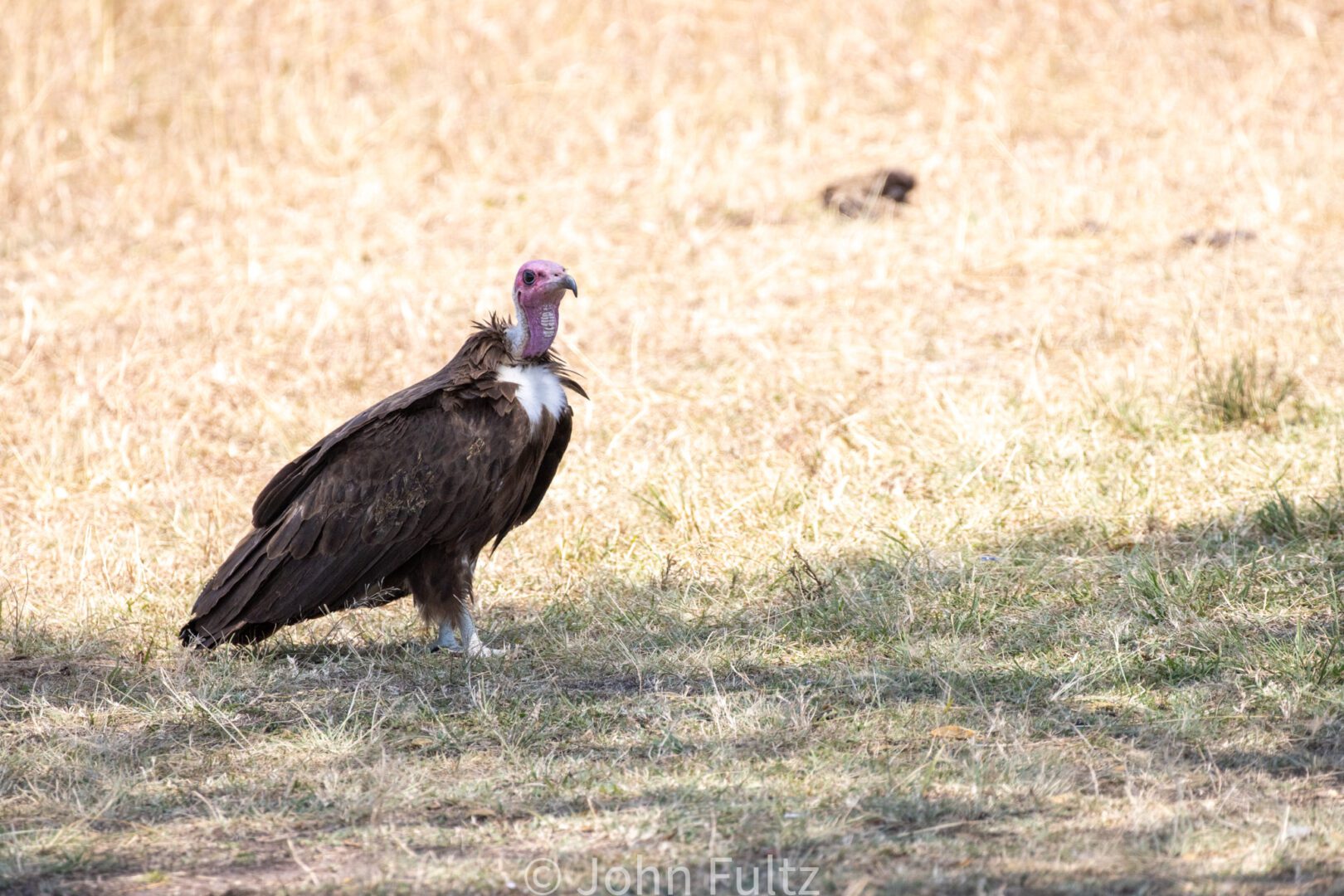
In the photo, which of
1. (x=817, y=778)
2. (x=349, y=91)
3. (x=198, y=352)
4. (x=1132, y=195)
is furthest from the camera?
(x=349, y=91)

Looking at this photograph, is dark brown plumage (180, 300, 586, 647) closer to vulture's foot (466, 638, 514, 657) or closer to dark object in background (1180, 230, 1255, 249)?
vulture's foot (466, 638, 514, 657)

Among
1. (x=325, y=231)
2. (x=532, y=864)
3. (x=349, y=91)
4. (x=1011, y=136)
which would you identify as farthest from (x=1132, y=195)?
(x=532, y=864)

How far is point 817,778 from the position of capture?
3.82 meters

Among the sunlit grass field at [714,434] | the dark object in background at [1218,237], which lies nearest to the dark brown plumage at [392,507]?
the sunlit grass field at [714,434]

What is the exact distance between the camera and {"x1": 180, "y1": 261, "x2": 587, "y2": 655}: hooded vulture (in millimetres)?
5012

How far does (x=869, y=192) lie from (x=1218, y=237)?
239 centimetres

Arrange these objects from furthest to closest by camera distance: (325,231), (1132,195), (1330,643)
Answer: (325,231) < (1132,195) < (1330,643)

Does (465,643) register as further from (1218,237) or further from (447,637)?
(1218,237)

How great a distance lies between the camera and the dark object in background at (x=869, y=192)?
35.3 feet

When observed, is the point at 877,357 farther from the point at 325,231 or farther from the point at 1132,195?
the point at 325,231

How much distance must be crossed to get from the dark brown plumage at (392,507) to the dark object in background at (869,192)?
6009 millimetres

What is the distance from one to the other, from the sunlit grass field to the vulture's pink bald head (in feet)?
3.07

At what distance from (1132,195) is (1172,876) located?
8.02 m

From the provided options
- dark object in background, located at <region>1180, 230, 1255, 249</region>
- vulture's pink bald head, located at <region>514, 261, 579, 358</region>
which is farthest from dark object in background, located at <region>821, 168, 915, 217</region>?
vulture's pink bald head, located at <region>514, 261, 579, 358</region>
